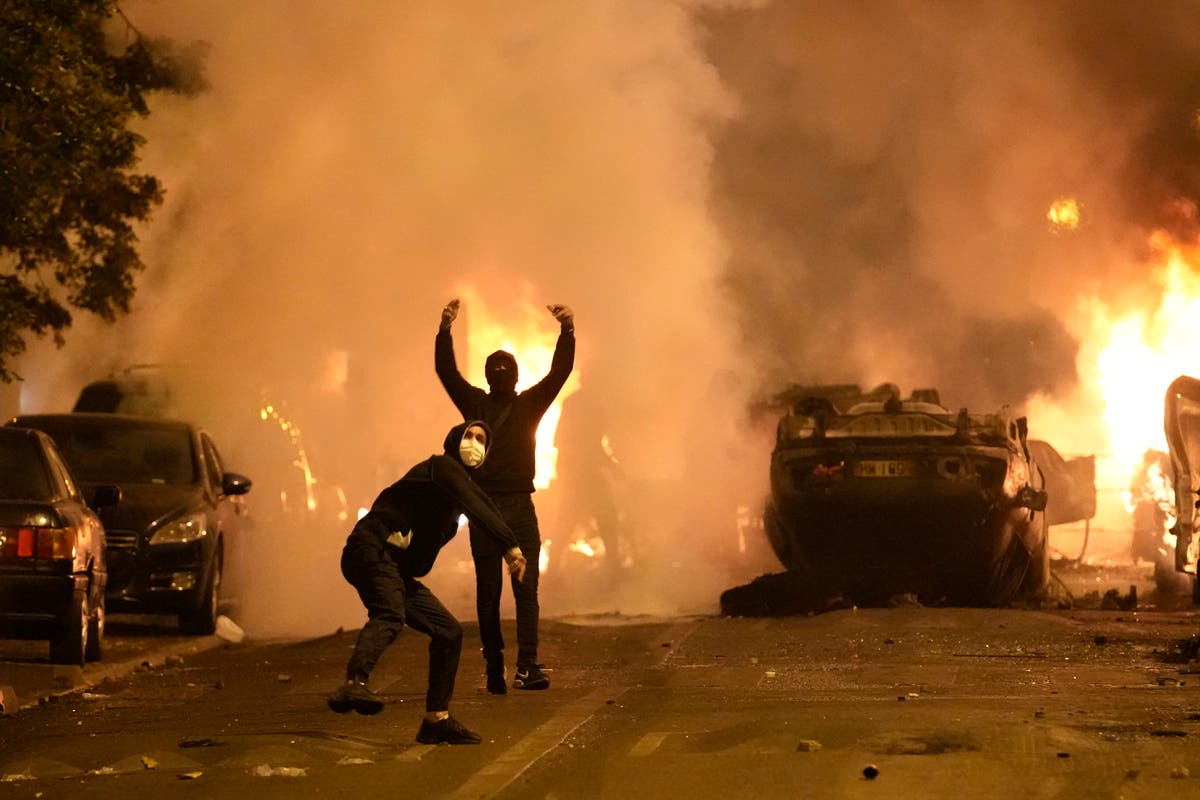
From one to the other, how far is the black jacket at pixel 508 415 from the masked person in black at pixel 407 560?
173 cm

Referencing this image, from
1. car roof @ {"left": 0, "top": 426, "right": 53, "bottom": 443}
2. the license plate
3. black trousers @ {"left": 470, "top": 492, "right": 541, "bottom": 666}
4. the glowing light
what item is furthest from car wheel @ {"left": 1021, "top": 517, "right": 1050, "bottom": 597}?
the glowing light

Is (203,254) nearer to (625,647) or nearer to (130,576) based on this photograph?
(130,576)

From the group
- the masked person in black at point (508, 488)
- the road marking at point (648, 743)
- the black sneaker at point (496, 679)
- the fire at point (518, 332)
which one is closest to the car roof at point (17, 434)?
the masked person in black at point (508, 488)

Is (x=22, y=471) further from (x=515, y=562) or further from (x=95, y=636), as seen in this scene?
(x=515, y=562)

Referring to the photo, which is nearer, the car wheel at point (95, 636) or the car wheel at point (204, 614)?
the car wheel at point (95, 636)

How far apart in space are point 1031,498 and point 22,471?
847cm

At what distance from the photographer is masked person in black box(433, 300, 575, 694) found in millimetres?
10562

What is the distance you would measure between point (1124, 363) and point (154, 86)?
20.8m

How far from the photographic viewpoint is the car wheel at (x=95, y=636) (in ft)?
43.2

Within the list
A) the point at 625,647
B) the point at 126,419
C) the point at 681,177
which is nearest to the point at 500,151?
the point at 681,177

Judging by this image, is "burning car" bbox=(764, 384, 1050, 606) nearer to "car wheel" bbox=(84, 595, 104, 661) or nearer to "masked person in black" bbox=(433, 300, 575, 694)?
"car wheel" bbox=(84, 595, 104, 661)

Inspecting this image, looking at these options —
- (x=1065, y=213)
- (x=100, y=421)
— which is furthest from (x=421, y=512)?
(x=1065, y=213)

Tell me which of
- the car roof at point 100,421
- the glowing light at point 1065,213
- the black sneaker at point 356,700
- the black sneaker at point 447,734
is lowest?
the black sneaker at point 447,734

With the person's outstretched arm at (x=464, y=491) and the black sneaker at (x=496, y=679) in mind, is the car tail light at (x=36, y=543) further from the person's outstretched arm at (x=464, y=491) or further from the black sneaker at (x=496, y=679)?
the person's outstretched arm at (x=464, y=491)
